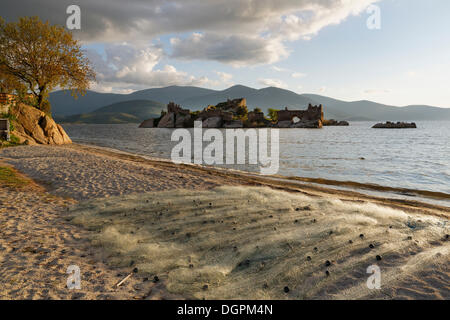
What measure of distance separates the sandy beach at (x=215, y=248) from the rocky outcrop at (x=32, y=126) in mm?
24991

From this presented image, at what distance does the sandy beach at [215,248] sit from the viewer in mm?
4352

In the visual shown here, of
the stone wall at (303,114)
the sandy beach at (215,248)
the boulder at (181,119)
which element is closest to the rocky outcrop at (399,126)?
the stone wall at (303,114)

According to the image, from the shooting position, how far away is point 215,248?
5945 mm

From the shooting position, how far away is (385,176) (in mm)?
19891

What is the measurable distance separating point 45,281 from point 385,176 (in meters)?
22.6

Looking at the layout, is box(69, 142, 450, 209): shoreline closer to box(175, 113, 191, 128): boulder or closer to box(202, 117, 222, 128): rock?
box(202, 117, 222, 128): rock

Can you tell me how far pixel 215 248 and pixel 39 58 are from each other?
3790 centimetres

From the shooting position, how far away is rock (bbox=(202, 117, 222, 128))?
5842 inches

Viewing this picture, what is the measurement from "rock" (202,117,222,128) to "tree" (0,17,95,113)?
378 feet

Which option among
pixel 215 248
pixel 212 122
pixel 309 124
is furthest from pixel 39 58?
pixel 309 124

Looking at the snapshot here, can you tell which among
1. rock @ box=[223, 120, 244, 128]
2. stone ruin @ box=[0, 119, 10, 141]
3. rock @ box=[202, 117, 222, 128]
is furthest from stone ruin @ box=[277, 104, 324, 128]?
stone ruin @ box=[0, 119, 10, 141]

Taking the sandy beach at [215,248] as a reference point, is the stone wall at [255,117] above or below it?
above

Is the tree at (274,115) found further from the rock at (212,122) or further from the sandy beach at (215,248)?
the sandy beach at (215,248)

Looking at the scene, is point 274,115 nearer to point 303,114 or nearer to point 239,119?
point 303,114
